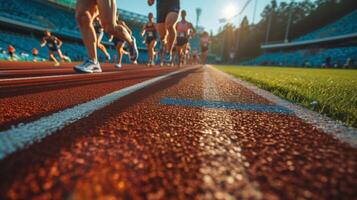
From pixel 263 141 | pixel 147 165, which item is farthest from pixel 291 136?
pixel 147 165

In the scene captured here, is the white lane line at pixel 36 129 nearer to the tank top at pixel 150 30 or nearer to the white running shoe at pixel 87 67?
the white running shoe at pixel 87 67

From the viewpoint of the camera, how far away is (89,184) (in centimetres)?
50

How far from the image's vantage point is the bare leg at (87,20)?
314 cm

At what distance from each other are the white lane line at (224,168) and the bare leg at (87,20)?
10.0 feet

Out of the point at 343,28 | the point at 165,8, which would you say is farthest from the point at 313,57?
the point at 165,8

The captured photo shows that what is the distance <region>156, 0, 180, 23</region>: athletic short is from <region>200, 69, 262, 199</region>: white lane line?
19.0ft

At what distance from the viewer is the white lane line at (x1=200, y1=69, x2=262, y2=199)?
497 millimetres

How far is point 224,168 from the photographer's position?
2.00 feet

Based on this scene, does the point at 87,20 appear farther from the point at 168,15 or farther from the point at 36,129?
the point at 168,15

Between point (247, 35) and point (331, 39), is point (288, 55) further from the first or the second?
point (247, 35)

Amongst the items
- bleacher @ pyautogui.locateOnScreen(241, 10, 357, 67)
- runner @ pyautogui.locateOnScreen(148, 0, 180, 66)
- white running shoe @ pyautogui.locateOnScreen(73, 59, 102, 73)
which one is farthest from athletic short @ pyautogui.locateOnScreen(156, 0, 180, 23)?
bleacher @ pyautogui.locateOnScreen(241, 10, 357, 67)

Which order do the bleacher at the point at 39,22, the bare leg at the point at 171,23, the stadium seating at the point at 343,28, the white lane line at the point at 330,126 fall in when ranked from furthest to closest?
the stadium seating at the point at 343,28 < the bleacher at the point at 39,22 < the bare leg at the point at 171,23 < the white lane line at the point at 330,126

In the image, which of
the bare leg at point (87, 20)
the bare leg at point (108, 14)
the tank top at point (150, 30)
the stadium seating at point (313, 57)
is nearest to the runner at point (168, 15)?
the bare leg at point (108, 14)

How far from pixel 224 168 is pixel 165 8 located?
20.5ft
